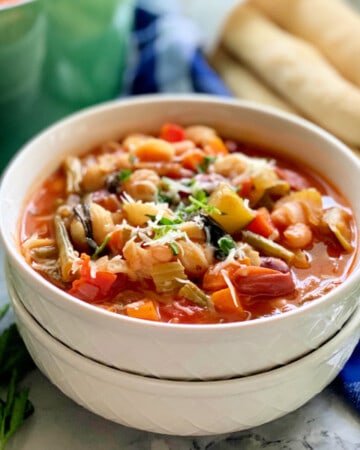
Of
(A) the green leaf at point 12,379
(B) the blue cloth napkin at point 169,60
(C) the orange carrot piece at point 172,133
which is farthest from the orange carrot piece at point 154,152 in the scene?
(B) the blue cloth napkin at point 169,60

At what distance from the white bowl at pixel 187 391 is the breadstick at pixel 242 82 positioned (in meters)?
0.97

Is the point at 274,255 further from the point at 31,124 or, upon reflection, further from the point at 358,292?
the point at 31,124

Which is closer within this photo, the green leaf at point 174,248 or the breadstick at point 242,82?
the green leaf at point 174,248

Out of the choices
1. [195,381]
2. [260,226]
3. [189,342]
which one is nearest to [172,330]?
[189,342]

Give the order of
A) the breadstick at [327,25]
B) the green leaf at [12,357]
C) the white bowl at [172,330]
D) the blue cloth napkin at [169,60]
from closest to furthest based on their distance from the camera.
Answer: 1. the white bowl at [172,330]
2. the green leaf at [12,357]
3. the breadstick at [327,25]
4. the blue cloth napkin at [169,60]

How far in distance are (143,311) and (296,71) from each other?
1.12m

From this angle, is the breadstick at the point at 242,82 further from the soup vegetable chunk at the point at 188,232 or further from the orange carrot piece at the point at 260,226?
the orange carrot piece at the point at 260,226

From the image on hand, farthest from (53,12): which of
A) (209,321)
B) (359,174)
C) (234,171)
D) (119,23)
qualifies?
(209,321)

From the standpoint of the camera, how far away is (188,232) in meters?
1.60

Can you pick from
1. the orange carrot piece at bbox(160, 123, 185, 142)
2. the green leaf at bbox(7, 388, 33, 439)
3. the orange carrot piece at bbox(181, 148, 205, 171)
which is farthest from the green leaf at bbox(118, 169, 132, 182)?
the green leaf at bbox(7, 388, 33, 439)

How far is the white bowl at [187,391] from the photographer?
1427mm

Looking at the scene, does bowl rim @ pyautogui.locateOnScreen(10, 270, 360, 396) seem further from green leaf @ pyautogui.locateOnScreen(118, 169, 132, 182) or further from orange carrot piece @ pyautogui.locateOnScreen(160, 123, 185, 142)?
orange carrot piece @ pyautogui.locateOnScreen(160, 123, 185, 142)

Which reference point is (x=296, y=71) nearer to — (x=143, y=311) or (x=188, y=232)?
(x=188, y=232)

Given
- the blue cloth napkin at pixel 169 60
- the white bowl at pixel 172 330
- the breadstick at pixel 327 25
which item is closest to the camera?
the white bowl at pixel 172 330
